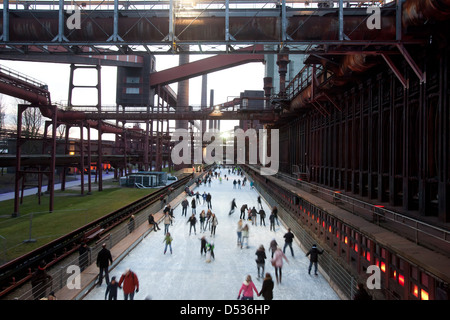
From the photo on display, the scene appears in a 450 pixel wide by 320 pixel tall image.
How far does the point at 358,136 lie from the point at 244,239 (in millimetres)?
9159

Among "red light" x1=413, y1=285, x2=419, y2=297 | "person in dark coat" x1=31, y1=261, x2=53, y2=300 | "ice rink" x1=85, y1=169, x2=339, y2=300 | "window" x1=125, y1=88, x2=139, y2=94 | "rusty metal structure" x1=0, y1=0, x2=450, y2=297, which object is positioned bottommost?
"ice rink" x1=85, y1=169, x2=339, y2=300

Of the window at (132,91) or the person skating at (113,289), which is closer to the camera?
the person skating at (113,289)

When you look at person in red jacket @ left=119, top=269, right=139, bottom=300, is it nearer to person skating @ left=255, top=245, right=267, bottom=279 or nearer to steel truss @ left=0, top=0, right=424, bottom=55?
person skating @ left=255, top=245, right=267, bottom=279

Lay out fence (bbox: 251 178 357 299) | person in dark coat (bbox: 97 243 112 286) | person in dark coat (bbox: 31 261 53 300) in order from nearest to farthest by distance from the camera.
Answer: person in dark coat (bbox: 31 261 53 300)
fence (bbox: 251 178 357 299)
person in dark coat (bbox: 97 243 112 286)

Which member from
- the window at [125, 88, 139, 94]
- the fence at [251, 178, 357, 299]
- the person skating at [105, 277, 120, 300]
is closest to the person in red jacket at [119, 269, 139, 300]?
the person skating at [105, 277, 120, 300]

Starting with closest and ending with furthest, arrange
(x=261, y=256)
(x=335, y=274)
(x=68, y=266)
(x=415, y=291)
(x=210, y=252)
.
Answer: (x=415, y=291) < (x=68, y=266) < (x=335, y=274) < (x=261, y=256) < (x=210, y=252)

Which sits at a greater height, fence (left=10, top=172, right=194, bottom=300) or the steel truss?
the steel truss

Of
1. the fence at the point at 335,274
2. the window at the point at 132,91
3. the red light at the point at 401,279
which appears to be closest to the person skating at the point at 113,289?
the fence at the point at 335,274

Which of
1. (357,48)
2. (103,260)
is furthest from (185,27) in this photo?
(103,260)

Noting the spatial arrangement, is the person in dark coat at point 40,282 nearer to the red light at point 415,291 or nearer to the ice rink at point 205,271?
the ice rink at point 205,271

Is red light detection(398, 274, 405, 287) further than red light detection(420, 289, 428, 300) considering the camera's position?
Yes

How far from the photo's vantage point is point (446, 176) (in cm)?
814

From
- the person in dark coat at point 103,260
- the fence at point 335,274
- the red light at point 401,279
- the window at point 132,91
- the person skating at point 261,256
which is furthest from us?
the window at point 132,91

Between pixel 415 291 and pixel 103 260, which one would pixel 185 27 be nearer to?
pixel 103 260
